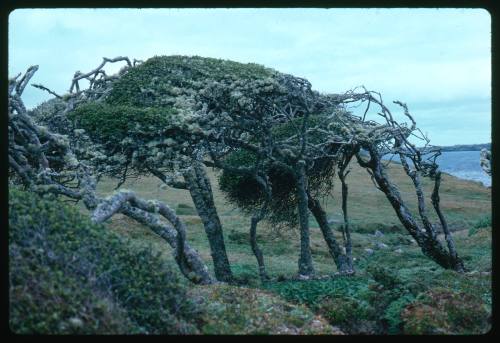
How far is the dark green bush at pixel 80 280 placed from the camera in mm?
7430

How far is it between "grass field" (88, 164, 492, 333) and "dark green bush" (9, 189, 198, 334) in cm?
273

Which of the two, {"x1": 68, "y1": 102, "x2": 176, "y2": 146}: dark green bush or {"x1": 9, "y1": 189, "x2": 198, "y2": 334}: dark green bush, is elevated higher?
{"x1": 68, "y1": 102, "x2": 176, "y2": 146}: dark green bush

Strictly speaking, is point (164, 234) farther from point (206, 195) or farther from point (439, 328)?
point (439, 328)

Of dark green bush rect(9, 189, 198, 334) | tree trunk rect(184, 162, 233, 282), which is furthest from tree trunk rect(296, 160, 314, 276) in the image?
dark green bush rect(9, 189, 198, 334)

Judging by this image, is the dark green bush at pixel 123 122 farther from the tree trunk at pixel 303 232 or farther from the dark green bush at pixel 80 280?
the dark green bush at pixel 80 280

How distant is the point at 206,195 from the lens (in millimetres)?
17859

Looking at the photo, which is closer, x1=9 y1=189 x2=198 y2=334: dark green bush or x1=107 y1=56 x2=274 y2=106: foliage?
x1=9 y1=189 x2=198 y2=334: dark green bush

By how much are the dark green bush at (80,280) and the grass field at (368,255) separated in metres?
2.73

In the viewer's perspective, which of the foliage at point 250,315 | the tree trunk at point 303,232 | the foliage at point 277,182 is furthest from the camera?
the foliage at point 277,182

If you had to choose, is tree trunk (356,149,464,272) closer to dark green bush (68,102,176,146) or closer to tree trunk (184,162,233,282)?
tree trunk (184,162,233,282)

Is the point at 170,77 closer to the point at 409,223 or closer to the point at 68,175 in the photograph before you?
the point at 68,175

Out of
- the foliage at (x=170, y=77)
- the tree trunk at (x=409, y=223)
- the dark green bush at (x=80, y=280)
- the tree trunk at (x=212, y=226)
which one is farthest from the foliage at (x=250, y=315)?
the tree trunk at (x=409, y=223)

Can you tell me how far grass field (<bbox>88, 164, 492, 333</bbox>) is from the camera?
12289 mm

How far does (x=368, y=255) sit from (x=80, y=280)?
18890mm
